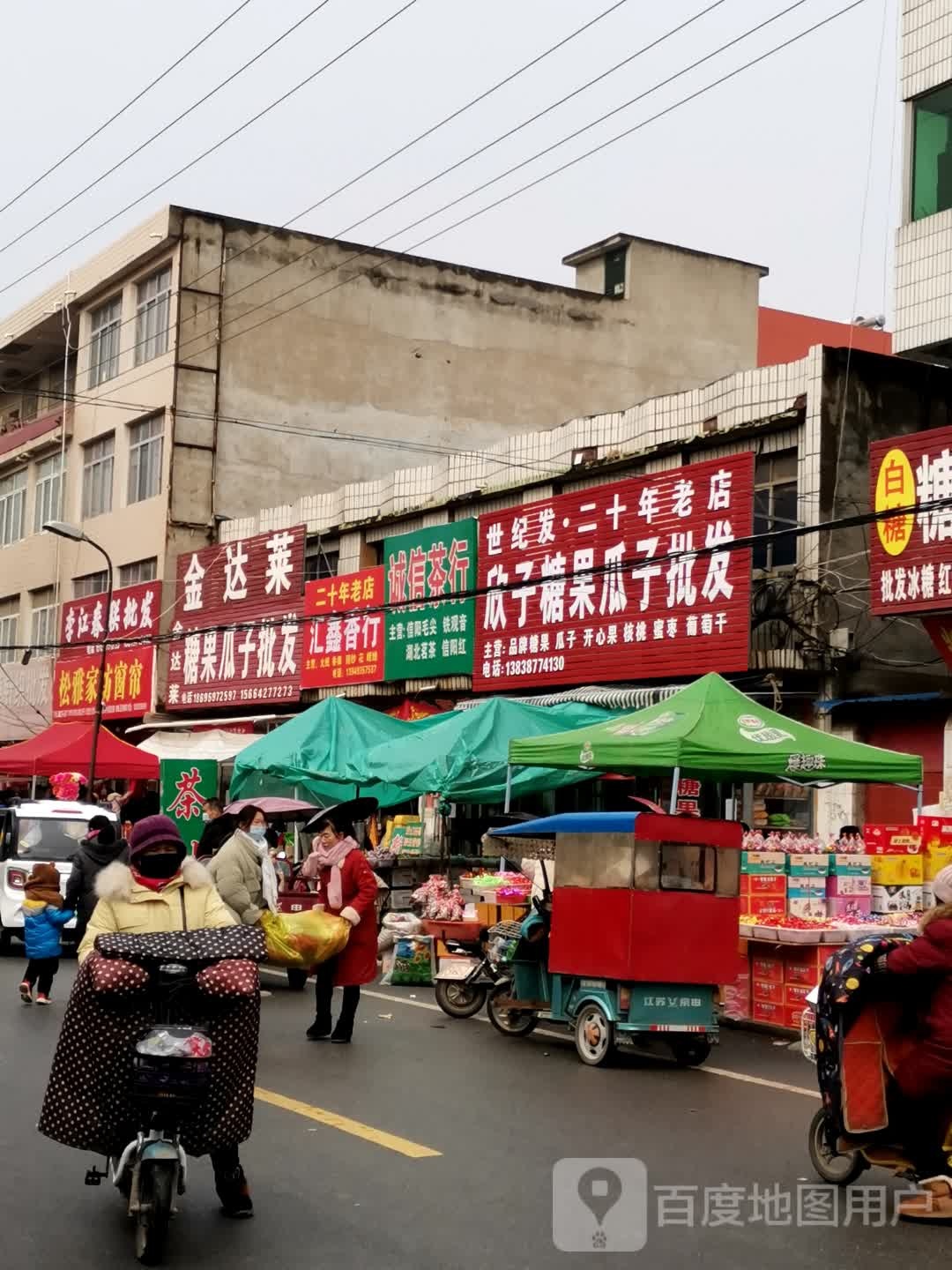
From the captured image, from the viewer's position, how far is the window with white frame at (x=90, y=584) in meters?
41.2

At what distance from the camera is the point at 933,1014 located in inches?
280

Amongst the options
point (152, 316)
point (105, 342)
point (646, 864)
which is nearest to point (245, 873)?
point (646, 864)

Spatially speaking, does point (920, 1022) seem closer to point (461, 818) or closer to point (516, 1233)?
point (516, 1233)

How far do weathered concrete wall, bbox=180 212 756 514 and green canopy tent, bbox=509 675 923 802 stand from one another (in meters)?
24.1

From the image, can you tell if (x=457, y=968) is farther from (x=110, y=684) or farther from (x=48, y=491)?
(x=48, y=491)

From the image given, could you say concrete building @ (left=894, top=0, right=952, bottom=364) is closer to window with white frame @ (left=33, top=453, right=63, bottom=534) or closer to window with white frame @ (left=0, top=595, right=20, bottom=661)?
window with white frame @ (left=33, top=453, right=63, bottom=534)

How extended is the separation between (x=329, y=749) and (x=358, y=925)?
9320mm

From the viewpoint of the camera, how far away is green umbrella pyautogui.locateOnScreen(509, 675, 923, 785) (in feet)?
46.7

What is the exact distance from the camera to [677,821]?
12188 mm

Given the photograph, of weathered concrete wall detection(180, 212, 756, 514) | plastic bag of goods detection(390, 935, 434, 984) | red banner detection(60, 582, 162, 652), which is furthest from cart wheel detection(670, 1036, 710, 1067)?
weathered concrete wall detection(180, 212, 756, 514)

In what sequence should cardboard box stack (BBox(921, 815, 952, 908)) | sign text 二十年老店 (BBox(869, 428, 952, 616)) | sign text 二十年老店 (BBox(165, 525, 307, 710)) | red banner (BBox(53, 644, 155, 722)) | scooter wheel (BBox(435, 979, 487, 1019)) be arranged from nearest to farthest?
scooter wheel (BBox(435, 979, 487, 1019)), cardboard box stack (BBox(921, 815, 952, 908)), sign text 二十年老店 (BBox(869, 428, 952, 616)), sign text 二十年老店 (BBox(165, 525, 307, 710)), red banner (BBox(53, 644, 155, 722))

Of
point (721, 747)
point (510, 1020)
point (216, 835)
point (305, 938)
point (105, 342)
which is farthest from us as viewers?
point (105, 342)

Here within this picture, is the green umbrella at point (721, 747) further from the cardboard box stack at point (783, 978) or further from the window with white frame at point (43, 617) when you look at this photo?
the window with white frame at point (43, 617)

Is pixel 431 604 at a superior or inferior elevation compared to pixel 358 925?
superior
